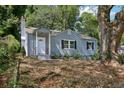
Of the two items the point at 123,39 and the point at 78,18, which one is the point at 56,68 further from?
the point at 123,39

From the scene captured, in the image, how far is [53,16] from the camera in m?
10.7

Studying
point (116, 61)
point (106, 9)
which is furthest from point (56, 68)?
point (106, 9)

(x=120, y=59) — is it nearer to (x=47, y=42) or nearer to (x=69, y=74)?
(x=69, y=74)

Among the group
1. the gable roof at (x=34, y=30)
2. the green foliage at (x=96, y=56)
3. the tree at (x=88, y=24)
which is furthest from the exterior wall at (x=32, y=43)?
the green foliage at (x=96, y=56)

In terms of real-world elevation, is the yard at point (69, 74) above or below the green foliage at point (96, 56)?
below

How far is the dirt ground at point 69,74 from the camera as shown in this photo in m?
7.21

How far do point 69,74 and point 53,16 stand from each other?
11.2 feet

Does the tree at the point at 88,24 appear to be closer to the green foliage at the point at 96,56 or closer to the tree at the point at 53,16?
the tree at the point at 53,16

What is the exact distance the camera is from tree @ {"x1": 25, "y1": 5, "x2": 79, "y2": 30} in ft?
31.7

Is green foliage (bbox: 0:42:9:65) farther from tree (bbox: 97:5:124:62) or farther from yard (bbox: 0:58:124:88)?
tree (bbox: 97:5:124:62)

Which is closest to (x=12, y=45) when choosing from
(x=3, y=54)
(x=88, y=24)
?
(x=3, y=54)

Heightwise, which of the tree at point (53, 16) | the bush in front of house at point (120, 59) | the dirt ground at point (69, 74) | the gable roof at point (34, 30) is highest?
the tree at point (53, 16)

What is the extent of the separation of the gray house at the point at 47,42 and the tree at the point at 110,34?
0.50m
